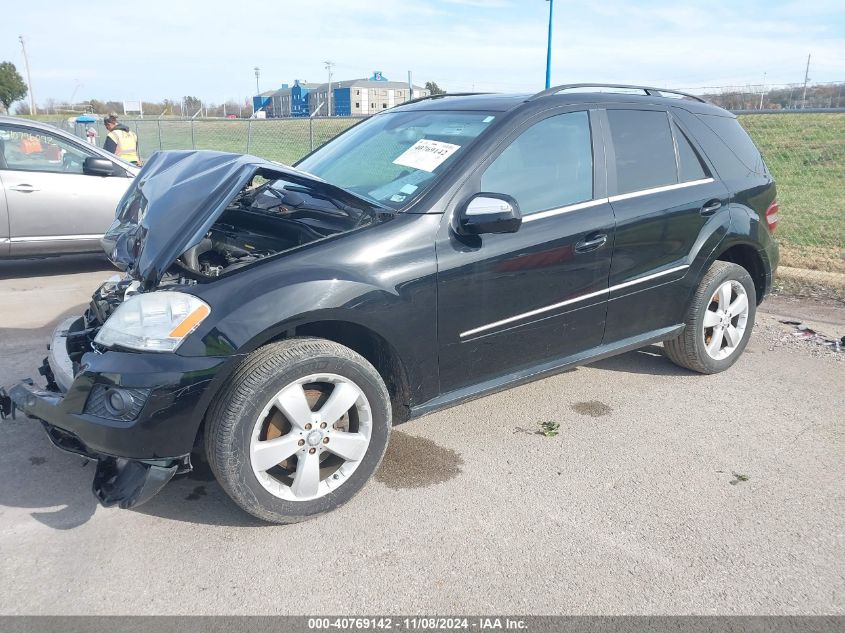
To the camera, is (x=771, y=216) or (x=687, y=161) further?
(x=771, y=216)

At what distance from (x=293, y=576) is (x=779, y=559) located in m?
1.92

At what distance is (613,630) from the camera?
2.39 m

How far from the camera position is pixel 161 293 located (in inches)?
109

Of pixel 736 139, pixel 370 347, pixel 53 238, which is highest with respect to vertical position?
pixel 736 139

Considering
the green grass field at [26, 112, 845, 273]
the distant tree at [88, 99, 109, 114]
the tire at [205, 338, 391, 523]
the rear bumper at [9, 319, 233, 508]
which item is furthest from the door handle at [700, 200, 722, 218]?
the distant tree at [88, 99, 109, 114]

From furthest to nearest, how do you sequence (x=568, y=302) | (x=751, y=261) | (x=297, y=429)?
(x=751, y=261) → (x=568, y=302) → (x=297, y=429)

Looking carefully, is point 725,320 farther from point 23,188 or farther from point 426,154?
point 23,188

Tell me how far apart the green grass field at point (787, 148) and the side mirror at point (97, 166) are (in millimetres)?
3911

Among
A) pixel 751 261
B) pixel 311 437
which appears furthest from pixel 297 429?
pixel 751 261

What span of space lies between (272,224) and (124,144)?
9.55 metres

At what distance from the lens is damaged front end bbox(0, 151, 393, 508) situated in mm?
2662

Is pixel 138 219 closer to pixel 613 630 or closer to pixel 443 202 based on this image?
pixel 443 202

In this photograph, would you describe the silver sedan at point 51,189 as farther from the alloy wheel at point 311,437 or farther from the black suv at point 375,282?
the alloy wheel at point 311,437

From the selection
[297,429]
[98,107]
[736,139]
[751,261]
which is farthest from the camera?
[98,107]
